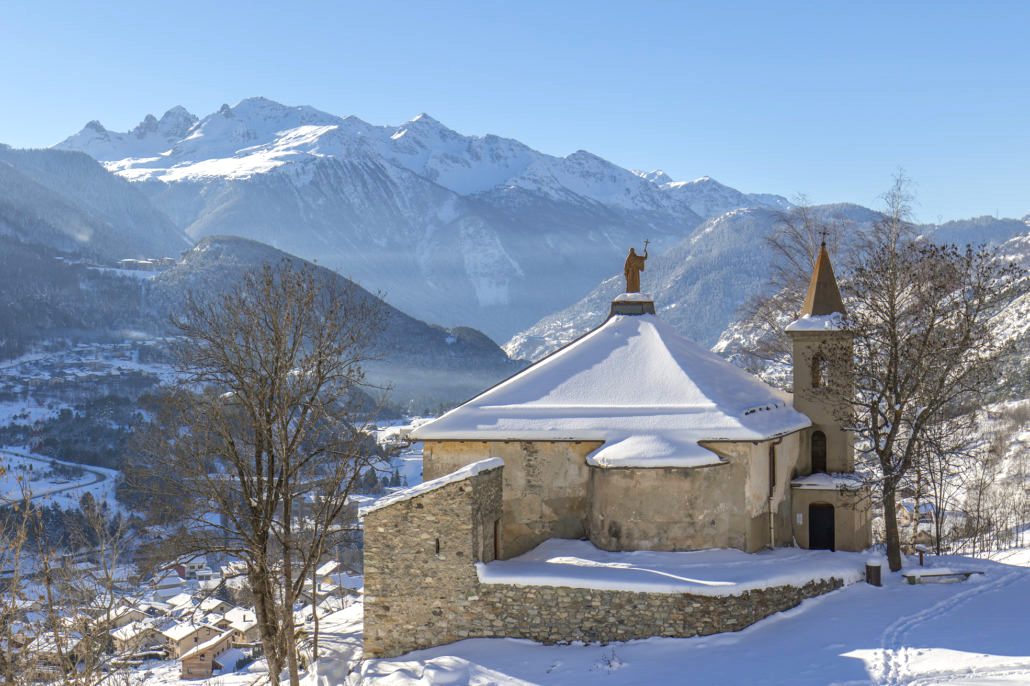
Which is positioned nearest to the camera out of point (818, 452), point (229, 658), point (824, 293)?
point (824, 293)

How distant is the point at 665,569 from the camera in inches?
797

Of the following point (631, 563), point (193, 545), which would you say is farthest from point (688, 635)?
point (193, 545)

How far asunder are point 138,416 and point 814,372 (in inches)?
5547

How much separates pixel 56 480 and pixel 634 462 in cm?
11966

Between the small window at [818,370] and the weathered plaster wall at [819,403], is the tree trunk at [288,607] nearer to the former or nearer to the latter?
the weathered plaster wall at [819,403]

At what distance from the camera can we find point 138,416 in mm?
147625

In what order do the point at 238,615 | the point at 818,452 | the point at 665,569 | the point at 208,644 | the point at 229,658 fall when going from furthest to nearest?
1. the point at 238,615
2. the point at 229,658
3. the point at 208,644
4. the point at 818,452
5. the point at 665,569

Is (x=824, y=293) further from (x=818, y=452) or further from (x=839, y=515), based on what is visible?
(x=839, y=515)

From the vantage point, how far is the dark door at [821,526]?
2444cm

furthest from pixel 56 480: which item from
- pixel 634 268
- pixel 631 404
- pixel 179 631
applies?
pixel 631 404

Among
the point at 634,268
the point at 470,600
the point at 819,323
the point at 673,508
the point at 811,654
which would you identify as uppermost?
the point at 634,268

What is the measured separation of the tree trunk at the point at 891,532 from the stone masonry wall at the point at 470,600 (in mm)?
2859

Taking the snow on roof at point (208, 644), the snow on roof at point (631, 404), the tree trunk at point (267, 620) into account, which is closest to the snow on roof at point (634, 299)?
the snow on roof at point (631, 404)

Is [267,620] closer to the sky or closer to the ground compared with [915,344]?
closer to the ground
